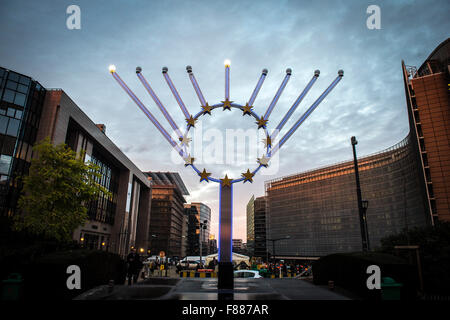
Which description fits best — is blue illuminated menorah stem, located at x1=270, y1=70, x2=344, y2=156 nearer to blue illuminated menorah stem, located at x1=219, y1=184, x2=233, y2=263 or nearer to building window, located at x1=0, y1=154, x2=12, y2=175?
blue illuminated menorah stem, located at x1=219, y1=184, x2=233, y2=263

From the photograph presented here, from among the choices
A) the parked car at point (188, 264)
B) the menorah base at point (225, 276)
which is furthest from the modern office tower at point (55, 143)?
the menorah base at point (225, 276)

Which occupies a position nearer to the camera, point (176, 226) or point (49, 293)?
point (49, 293)

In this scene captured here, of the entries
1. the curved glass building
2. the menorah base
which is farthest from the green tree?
the curved glass building

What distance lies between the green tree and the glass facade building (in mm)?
11912

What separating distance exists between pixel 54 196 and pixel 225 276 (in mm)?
14400

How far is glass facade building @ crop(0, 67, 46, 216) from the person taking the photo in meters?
30.6

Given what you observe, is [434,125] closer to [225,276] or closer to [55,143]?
[225,276]

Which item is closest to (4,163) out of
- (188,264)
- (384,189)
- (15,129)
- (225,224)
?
(15,129)

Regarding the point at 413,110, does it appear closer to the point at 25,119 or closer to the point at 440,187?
the point at 440,187

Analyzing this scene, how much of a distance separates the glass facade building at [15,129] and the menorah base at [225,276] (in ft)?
91.8

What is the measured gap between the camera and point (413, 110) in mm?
51438
